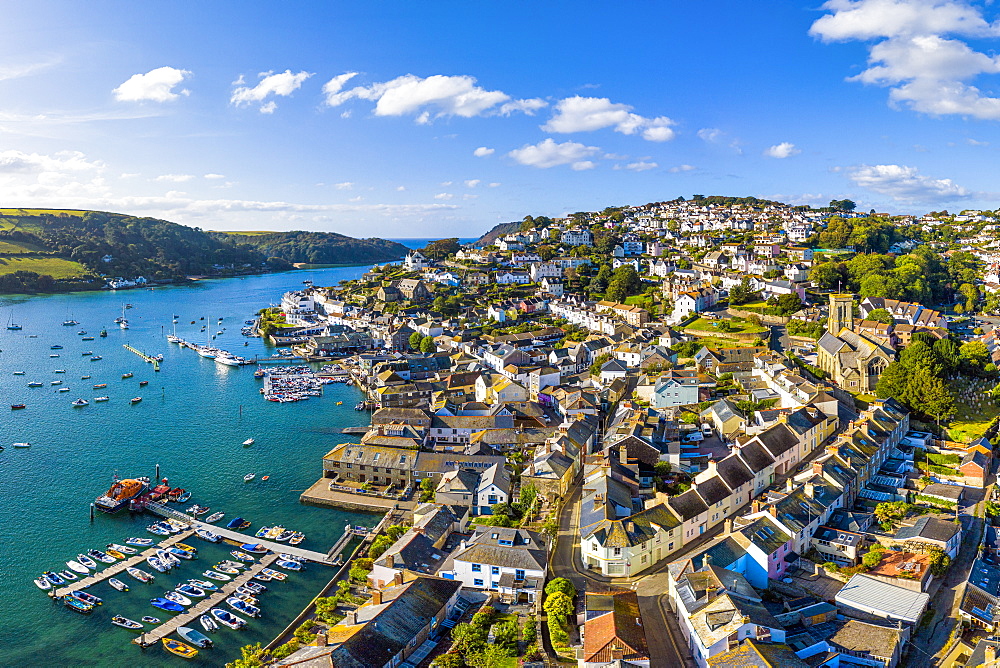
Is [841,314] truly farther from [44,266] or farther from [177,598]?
[44,266]

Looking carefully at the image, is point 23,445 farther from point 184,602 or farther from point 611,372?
point 611,372

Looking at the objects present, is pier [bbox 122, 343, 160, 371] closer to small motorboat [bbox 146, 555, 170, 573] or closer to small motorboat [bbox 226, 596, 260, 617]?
small motorboat [bbox 146, 555, 170, 573]

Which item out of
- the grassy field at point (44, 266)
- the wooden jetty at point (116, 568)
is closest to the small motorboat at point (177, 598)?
the wooden jetty at point (116, 568)

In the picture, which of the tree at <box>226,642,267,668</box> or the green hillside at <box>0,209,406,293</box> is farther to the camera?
the green hillside at <box>0,209,406,293</box>

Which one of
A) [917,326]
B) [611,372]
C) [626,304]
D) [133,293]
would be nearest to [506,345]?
[611,372]

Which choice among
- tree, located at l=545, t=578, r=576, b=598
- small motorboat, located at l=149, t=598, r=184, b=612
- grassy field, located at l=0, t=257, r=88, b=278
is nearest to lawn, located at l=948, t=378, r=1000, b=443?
tree, located at l=545, t=578, r=576, b=598
